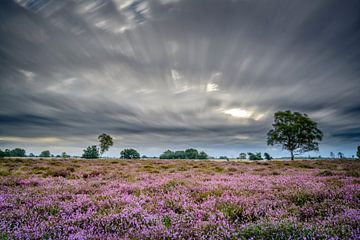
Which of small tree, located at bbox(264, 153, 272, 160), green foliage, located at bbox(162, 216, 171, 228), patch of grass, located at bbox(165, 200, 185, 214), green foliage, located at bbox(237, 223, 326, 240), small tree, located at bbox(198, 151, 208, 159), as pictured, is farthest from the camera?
small tree, located at bbox(198, 151, 208, 159)

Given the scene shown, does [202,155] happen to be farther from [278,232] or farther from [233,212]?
[278,232]

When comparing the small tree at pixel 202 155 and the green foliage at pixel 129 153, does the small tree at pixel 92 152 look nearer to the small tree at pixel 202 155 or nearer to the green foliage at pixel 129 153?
the green foliage at pixel 129 153

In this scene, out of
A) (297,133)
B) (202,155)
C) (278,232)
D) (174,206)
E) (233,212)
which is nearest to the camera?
(278,232)

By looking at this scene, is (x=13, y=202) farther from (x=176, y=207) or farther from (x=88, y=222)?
(x=176, y=207)

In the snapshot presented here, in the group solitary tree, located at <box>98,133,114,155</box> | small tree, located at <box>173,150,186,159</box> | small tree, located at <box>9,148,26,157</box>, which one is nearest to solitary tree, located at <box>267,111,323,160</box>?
solitary tree, located at <box>98,133,114,155</box>

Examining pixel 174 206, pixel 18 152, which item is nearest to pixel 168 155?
pixel 18 152

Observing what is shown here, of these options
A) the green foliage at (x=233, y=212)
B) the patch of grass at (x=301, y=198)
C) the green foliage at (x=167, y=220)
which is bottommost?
the green foliage at (x=167, y=220)

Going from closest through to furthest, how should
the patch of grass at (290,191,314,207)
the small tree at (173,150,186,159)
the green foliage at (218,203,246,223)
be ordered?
the green foliage at (218,203,246,223) < the patch of grass at (290,191,314,207) < the small tree at (173,150,186,159)

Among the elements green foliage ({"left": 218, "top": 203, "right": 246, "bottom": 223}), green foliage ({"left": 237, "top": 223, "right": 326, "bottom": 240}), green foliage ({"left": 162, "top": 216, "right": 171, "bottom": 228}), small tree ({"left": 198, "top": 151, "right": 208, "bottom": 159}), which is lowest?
green foliage ({"left": 162, "top": 216, "right": 171, "bottom": 228})

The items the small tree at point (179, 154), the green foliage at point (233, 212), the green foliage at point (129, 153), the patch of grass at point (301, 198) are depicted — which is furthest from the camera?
the small tree at point (179, 154)

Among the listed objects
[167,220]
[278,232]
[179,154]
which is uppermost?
[179,154]

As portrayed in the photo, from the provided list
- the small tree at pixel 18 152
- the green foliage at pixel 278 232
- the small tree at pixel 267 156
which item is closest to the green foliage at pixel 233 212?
the green foliage at pixel 278 232

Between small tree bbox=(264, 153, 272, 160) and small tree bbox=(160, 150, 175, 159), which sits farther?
small tree bbox=(160, 150, 175, 159)

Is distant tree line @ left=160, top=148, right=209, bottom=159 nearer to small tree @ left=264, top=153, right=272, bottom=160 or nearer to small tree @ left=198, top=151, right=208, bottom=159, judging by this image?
small tree @ left=198, top=151, right=208, bottom=159
